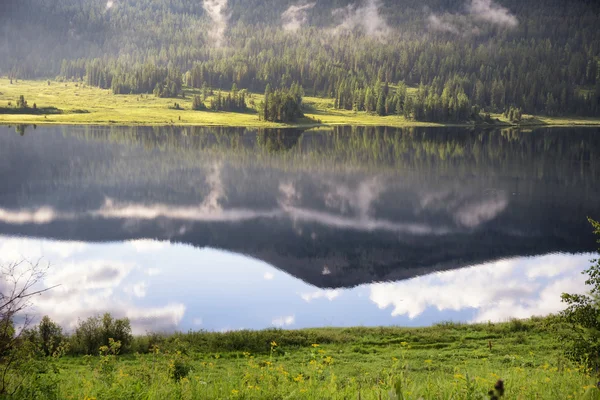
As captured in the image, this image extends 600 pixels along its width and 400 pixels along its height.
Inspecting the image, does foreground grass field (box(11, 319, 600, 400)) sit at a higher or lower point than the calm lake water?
higher

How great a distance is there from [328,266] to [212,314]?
42.9 ft

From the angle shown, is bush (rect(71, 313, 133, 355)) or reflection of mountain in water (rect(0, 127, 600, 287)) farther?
reflection of mountain in water (rect(0, 127, 600, 287))

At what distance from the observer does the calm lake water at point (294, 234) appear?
3672 cm

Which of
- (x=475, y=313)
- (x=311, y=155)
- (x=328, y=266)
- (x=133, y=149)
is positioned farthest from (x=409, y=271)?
(x=133, y=149)

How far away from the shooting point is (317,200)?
235 feet

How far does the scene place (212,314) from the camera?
34281 mm

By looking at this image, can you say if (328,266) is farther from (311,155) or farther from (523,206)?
(311,155)

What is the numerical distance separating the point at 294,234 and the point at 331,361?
37.7 meters

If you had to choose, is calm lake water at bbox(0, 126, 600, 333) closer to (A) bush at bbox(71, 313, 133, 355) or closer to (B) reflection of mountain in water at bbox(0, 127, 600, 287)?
(B) reflection of mountain in water at bbox(0, 127, 600, 287)

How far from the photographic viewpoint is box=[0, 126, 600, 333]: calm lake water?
36.7m

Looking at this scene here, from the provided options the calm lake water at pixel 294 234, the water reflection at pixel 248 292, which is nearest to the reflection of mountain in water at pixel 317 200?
the calm lake water at pixel 294 234

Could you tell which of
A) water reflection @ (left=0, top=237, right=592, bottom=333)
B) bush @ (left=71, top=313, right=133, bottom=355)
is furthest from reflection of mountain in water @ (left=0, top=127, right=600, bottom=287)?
bush @ (left=71, top=313, right=133, bottom=355)

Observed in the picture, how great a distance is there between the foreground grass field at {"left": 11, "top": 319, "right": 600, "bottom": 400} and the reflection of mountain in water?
15.3 metres

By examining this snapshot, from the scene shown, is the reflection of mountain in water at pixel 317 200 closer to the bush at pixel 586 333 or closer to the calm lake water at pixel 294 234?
the calm lake water at pixel 294 234
